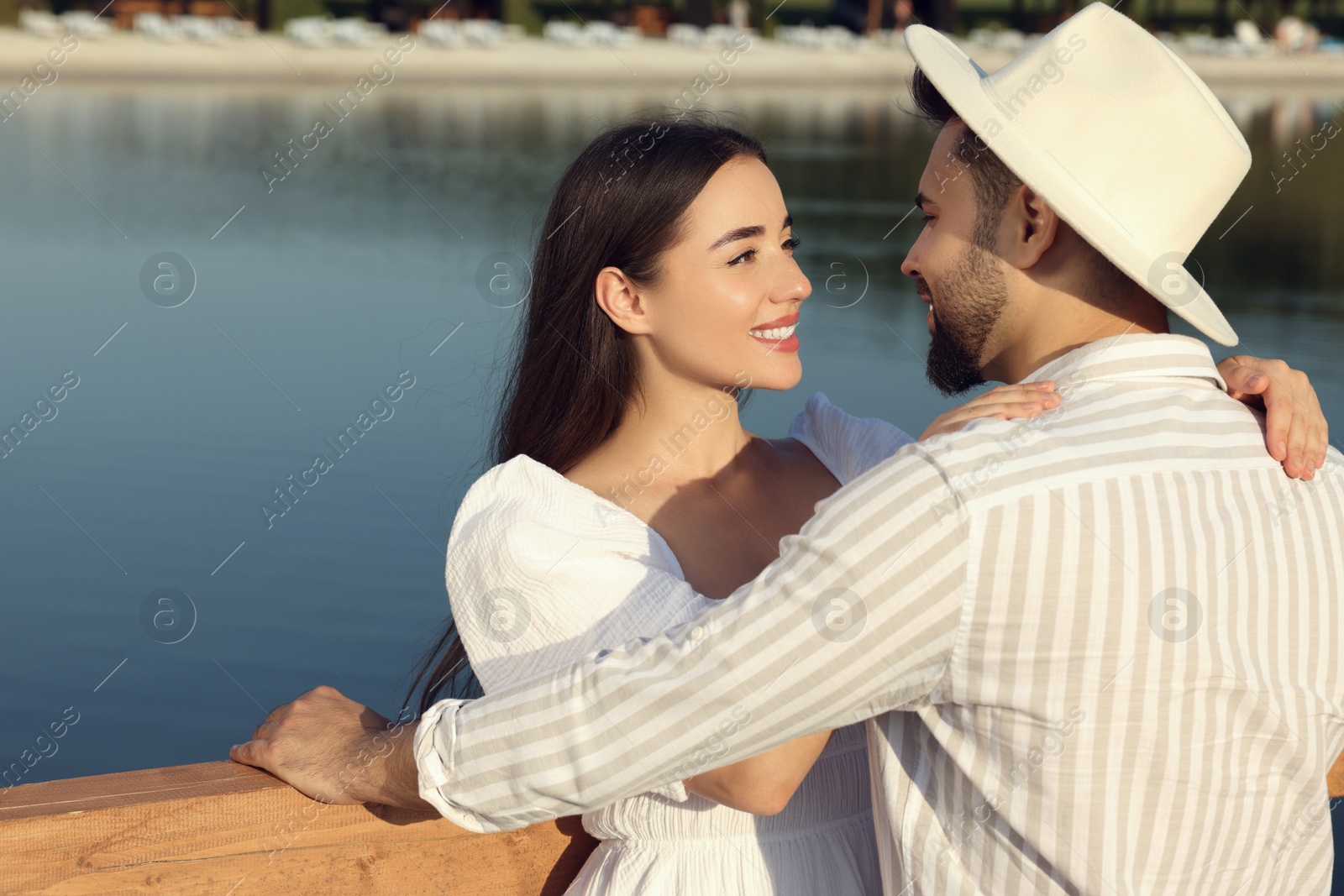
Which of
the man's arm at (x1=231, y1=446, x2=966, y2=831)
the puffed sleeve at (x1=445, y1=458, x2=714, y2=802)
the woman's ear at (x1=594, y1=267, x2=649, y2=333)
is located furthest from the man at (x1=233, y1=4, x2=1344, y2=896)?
the woman's ear at (x1=594, y1=267, x2=649, y2=333)

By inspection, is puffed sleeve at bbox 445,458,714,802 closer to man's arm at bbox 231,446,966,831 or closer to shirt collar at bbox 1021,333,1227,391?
man's arm at bbox 231,446,966,831

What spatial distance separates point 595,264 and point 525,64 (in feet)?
103

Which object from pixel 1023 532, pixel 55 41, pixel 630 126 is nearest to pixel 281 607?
pixel 630 126

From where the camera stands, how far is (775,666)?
4.21 ft

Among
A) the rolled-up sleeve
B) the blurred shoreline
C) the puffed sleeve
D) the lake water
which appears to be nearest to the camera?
the rolled-up sleeve

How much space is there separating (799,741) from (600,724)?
296 mm

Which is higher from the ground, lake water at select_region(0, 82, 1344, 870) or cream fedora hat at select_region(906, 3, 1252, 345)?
cream fedora hat at select_region(906, 3, 1252, 345)

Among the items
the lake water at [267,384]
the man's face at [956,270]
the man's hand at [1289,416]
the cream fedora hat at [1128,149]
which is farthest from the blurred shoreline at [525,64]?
the man's hand at [1289,416]

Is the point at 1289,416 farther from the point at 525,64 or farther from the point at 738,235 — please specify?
the point at 525,64

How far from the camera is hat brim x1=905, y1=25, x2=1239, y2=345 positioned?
1.54 metres

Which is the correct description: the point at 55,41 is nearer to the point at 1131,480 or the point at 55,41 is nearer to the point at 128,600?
the point at 128,600

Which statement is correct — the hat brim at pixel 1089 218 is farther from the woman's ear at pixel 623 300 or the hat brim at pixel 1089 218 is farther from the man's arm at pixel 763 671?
the woman's ear at pixel 623 300

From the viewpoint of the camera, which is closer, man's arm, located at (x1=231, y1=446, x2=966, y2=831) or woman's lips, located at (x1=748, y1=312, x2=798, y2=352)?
man's arm, located at (x1=231, y1=446, x2=966, y2=831)

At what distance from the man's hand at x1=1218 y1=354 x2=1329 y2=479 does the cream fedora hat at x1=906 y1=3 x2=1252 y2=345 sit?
0.19ft
